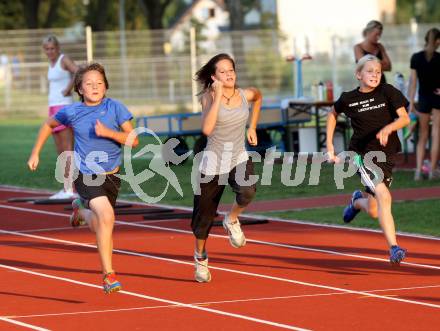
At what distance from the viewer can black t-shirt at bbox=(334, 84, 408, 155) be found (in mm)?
11836

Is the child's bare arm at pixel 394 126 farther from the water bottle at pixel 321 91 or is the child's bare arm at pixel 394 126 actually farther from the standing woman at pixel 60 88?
the water bottle at pixel 321 91

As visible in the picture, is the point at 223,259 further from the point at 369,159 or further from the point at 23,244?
the point at 23,244

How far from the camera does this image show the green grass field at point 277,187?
49.8 feet

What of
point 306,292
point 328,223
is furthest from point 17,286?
point 328,223

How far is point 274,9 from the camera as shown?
79312mm

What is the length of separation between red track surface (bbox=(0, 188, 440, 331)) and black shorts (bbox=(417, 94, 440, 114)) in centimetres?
455

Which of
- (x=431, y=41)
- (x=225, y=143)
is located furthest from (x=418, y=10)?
(x=225, y=143)

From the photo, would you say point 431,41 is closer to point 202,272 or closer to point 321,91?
point 321,91

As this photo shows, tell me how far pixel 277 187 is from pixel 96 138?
346 inches

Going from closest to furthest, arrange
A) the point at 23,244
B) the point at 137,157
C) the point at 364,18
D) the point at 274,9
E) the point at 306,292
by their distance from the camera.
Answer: the point at 306,292
the point at 23,244
the point at 137,157
the point at 364,18
the point at 274,9

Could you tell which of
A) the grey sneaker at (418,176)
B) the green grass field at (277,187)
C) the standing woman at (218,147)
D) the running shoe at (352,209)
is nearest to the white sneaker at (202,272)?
the standing woman at (218,147)

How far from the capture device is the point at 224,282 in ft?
36.4

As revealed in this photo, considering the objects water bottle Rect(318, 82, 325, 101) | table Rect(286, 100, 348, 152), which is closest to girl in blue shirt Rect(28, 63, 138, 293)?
table Rect(286, 100, 348, 152)

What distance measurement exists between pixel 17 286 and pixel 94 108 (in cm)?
160
